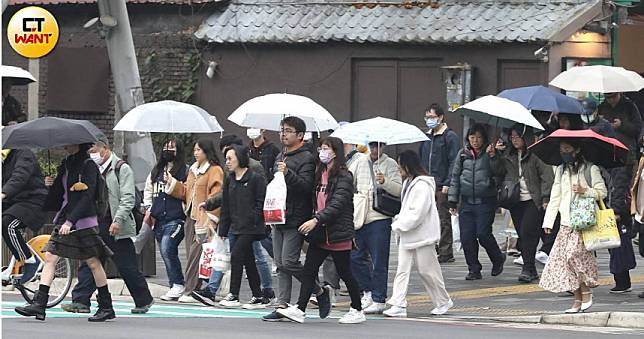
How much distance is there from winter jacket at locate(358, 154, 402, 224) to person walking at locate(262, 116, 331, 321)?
1.54m

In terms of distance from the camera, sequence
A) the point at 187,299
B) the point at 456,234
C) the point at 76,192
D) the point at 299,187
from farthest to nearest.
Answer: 1. the point at 456,234
2. the point at 187,299
3. the point at 299,187
4. the point at 76,192

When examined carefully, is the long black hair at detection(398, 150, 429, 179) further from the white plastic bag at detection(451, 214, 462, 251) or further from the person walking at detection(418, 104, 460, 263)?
the white plastic bag at detection(451, 214, 462, 251)

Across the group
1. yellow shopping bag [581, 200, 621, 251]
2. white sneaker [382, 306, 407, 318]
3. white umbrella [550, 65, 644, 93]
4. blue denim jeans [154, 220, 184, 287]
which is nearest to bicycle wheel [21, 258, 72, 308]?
blue denim jeans [154, 220, 184, 287]

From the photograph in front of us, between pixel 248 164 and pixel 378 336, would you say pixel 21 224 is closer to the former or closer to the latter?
pixel 248 164

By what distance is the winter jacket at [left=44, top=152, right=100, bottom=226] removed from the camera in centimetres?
1334

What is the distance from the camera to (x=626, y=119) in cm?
1852

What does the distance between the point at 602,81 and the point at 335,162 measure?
5.59 meters

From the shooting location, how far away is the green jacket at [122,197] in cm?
1420

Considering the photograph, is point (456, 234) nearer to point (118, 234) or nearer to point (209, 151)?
point (209, 151)

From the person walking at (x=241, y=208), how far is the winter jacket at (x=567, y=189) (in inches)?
109

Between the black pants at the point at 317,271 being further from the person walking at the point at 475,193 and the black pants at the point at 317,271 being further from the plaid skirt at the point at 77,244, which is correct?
the person walking at the point at 475,193

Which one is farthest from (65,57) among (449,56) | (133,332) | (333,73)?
(133,332)

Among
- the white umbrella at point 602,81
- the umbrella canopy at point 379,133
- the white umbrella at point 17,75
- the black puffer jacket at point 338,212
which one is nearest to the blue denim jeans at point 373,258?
the umbrella canopy at point 379,133

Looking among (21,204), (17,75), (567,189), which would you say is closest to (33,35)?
(17,75)
